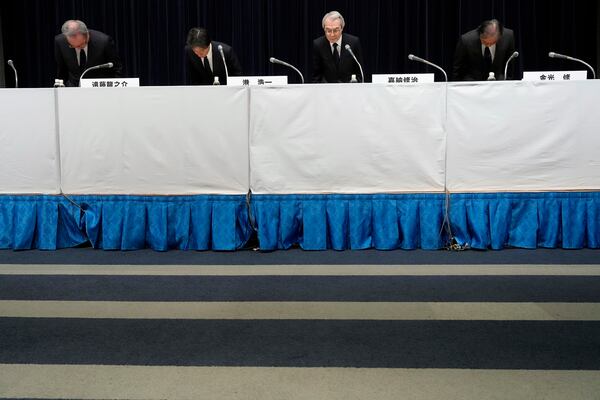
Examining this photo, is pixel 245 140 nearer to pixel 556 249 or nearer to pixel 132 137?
pixel 132 137

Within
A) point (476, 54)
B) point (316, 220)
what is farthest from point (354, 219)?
point (476, 54)

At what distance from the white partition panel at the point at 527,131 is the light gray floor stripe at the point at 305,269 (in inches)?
20.9

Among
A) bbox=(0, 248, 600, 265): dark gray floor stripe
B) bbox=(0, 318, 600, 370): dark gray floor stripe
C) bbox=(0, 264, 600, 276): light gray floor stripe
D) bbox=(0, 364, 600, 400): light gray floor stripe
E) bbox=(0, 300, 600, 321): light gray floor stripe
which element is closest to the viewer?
bbox=(0, 364, 600, 400): light gray floor stripe

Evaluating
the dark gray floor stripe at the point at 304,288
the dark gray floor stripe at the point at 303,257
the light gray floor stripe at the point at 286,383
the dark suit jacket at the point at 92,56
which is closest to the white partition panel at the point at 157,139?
the dark gray floor stripe at the point at 303,257

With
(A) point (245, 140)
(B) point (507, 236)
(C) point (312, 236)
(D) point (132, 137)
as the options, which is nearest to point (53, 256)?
(D) point (132, 137)

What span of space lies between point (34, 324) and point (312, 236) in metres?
1.44

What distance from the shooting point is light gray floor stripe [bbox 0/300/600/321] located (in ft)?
6.10

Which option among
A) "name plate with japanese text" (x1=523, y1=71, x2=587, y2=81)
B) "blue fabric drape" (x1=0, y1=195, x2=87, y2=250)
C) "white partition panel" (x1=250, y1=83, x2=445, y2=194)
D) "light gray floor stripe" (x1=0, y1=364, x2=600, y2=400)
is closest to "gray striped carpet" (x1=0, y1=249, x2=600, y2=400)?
"light gray floor stripe" (x1=0, y1=364, x2=600, y2=400)

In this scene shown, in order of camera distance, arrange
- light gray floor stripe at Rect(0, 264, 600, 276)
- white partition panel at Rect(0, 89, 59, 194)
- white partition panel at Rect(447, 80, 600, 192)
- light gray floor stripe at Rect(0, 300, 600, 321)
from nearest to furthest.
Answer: light gray floor stripe at Rect(0, 300, 600, 321), light gray floor stripe at Rect(0, 264, 600, 276), white partition panel at Rect(447, 80, 600, 192), white partition panel at Rect(0, 89, 59, 194)

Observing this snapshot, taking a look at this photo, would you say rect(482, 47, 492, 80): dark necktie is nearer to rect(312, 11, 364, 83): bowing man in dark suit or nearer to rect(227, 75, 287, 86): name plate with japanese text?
rect(312, 11, 364, 83): bowing man in dark suit

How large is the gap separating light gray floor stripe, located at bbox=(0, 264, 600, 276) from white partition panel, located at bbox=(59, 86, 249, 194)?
48cm

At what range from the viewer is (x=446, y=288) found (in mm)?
2215

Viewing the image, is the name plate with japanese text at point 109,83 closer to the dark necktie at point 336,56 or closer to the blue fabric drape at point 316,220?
the blue fabric drape at point 316,220

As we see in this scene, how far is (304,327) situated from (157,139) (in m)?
1.53
